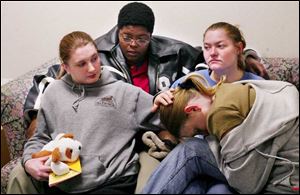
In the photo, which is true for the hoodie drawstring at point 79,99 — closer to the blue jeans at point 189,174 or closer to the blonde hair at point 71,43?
the blonde hair at point 71,43

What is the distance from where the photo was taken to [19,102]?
4.48ft

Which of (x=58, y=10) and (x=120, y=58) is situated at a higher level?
(x=58, y=10)

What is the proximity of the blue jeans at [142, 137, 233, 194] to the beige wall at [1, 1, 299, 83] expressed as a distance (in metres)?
0.44

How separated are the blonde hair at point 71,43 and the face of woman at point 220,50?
41cm

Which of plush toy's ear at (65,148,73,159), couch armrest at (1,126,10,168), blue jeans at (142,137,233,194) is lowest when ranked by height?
couch armrest at (1,126,10,168)

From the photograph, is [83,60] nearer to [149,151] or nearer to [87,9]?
[87,9]

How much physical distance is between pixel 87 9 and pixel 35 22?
19 cm

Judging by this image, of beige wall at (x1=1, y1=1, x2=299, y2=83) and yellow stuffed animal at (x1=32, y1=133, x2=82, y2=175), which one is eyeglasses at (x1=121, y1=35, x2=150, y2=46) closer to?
beige wall at (x1=1, y1=1, x2=299, y2=83)

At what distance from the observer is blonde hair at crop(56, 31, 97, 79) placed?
1.18 m

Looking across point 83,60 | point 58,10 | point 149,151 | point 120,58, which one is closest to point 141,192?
point 149,151

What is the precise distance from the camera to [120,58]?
142cm

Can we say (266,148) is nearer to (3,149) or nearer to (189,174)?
(189,174)

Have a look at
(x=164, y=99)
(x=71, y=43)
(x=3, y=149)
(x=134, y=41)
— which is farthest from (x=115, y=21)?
(x=3, y=149)

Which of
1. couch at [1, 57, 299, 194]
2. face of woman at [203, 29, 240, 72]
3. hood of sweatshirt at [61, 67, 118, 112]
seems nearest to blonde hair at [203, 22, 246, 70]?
face of woman at [203, 29, 240, 72]
